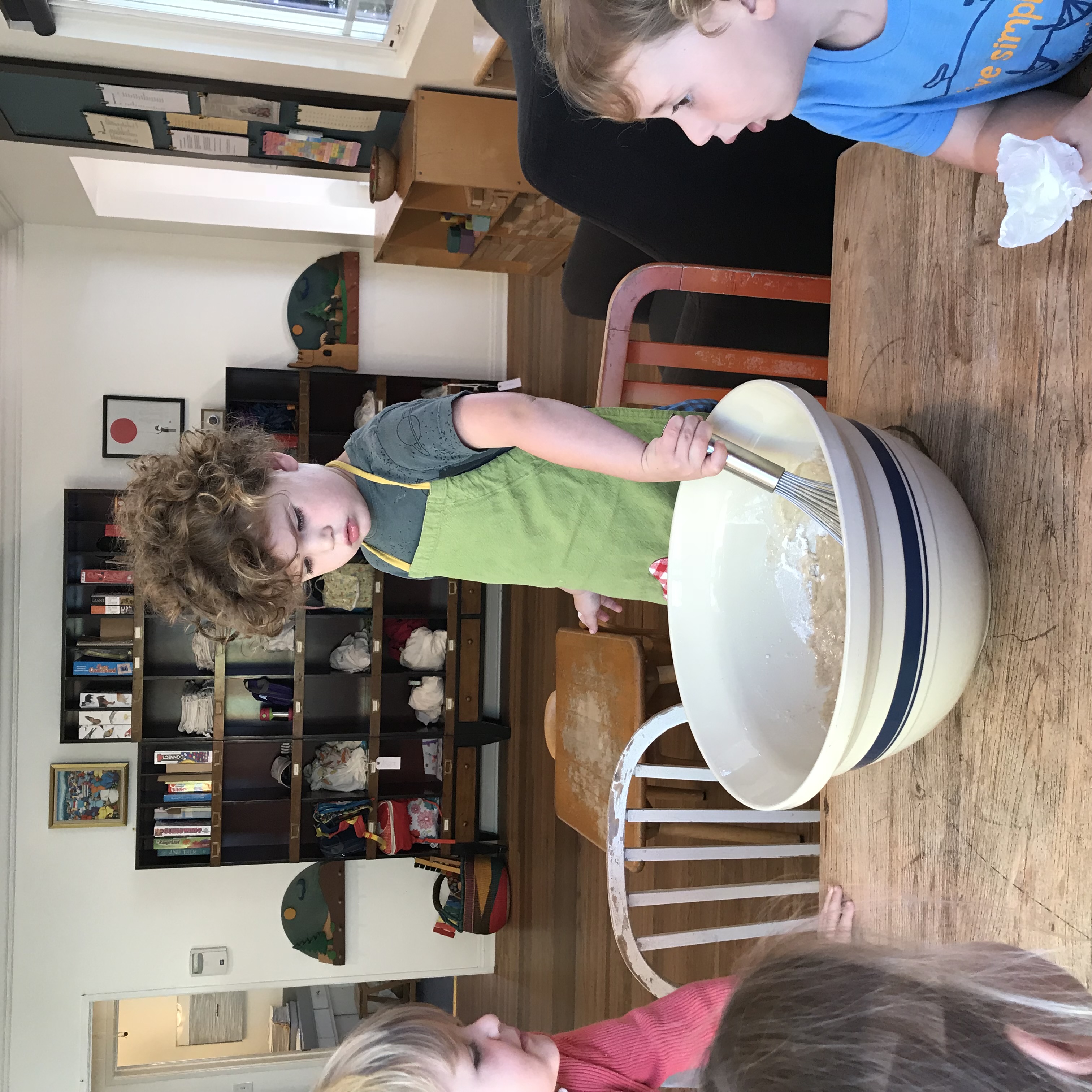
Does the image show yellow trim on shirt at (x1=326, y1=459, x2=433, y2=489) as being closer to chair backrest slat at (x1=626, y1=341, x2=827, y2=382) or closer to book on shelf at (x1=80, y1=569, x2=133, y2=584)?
chair backrest slat at (x1=626, y1=341, x2=827, y2=382)

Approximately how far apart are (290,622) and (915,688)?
3.20 meters

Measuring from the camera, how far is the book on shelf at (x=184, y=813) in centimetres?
354

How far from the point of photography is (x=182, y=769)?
353 centimetres

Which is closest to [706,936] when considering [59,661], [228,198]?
[59,661]

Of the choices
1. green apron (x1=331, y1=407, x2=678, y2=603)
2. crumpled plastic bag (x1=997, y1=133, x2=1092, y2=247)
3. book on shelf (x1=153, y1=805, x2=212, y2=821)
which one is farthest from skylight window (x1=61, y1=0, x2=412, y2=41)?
book on shelf (x1=153, y1=805, x2=212, y2=821)

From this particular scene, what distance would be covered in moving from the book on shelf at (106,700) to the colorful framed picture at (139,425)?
98 cm

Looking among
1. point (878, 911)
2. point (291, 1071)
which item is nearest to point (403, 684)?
point (291, 1071)

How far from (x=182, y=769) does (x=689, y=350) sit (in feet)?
9.74

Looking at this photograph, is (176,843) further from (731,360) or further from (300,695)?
(731,360)

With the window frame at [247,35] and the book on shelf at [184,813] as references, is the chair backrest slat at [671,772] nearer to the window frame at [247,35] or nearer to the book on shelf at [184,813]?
the window frame at [247,35]

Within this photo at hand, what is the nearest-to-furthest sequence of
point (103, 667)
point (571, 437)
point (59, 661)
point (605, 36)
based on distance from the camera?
1. point (605, 36)
2. point (571, 437)
3. point (103, 667)
4. point (59, 661)

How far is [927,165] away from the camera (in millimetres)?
891

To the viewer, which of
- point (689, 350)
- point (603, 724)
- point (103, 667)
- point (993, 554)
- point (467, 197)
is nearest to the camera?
point (993, 554)

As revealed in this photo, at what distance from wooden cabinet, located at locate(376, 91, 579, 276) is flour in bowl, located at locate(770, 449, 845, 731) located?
5.64ft
